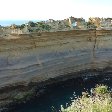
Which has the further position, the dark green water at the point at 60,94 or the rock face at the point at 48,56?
the rock face at the point at 48,56

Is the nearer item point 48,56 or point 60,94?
point 60,94

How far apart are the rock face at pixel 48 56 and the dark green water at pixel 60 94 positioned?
4.06 ft

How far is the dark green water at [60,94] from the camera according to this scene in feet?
83.5

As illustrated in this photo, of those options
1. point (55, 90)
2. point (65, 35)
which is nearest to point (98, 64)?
point (65, 35)

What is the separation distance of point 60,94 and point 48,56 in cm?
410

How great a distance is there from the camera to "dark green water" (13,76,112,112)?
25.5 m

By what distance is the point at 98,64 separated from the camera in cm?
3609

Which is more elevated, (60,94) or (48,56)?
→ (48,56)

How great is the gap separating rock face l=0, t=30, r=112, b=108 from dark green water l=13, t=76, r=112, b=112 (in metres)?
1.24

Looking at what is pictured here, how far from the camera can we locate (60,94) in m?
28.8

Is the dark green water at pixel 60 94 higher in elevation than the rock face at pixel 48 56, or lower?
lower

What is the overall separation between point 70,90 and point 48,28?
6116 mm

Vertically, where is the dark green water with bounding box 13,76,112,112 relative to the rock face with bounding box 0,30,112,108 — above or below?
below

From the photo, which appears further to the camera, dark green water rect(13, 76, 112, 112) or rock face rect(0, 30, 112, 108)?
rock face rect(0, 30, 112, 108)
